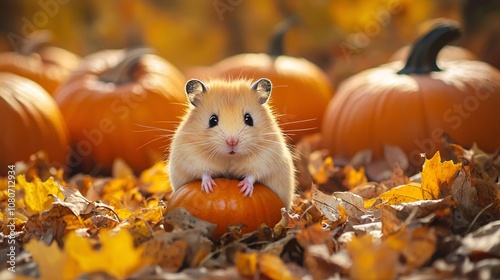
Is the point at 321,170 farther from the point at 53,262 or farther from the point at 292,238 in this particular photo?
the point at 53,262

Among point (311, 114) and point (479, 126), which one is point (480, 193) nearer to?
point (479, 126)

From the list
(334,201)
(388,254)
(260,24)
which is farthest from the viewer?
(260,24)

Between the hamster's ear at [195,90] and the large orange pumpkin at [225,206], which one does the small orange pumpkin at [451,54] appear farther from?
the large orange pumpkin at [225,206]

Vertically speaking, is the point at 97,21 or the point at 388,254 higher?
the point at 97,21

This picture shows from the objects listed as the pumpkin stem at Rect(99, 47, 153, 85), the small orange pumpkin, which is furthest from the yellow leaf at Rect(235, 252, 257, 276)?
the small orange pumpkin

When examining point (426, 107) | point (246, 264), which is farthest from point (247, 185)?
point (426, 107)

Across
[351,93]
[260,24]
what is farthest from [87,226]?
[260,24]

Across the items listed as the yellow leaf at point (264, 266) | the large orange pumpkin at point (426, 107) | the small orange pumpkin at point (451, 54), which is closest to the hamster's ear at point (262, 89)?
the yellow leaf at point (264, 266)
